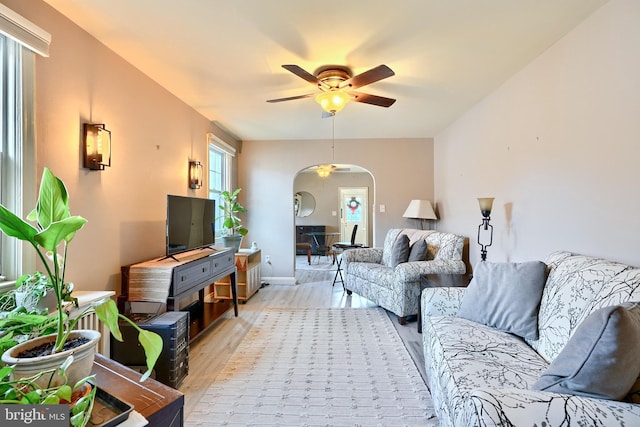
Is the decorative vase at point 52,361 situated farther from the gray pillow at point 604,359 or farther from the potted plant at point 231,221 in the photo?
the potted plant at point 231,221

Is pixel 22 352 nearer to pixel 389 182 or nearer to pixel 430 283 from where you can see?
pixel 430 283

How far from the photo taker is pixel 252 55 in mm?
2377

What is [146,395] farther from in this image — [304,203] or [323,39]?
[304,203]

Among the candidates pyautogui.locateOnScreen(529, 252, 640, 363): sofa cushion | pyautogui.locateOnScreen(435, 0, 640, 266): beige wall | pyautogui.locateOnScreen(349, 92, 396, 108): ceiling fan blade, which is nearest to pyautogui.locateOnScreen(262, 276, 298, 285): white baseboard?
pyautogui.locateOnScreen(435, 0, 640, 266): beige wall

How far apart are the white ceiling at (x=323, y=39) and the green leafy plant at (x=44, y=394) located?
6.30 ft

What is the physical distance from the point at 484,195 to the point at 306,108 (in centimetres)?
222

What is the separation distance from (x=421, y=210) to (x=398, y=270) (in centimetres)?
155

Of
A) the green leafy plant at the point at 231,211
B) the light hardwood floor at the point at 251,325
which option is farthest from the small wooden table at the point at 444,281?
the green leafy plant at the point at 231,211

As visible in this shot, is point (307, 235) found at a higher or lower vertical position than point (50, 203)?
lower

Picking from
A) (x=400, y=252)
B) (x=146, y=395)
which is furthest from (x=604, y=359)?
(x=400, y=252)

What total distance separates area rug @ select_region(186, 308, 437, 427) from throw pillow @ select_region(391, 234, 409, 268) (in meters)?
0.91

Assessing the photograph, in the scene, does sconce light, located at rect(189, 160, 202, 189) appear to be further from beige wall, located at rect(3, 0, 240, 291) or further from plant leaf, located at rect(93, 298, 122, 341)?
plant leaf, located at rect(93, 298, 122, 341)

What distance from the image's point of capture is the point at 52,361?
2.61 ft

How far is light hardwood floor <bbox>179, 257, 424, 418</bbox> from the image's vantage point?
2.32m
